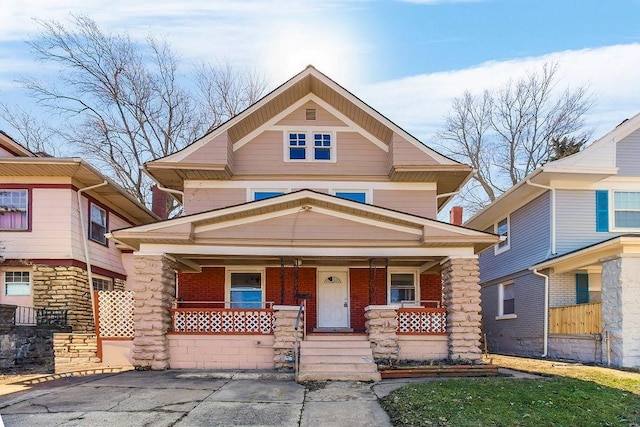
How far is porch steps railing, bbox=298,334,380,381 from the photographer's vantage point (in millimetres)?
10594

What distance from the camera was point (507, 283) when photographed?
18.9 metres

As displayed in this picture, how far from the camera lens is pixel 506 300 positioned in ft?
62.6

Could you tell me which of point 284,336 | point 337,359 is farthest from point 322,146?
point 337,359

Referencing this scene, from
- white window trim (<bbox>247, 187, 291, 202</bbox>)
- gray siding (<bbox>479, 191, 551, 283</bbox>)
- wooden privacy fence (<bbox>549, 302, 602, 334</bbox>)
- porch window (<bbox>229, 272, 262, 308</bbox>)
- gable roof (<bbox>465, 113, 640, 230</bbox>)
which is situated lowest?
wooden privacy fence (<bbox>549, 302, 602, 334</bbox>)

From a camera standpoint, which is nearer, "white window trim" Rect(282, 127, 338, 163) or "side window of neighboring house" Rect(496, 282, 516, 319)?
"white window trim" Rect(282, 127, 338, 163)

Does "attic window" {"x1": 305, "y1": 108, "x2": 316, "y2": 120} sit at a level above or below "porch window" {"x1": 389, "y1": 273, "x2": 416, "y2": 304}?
above

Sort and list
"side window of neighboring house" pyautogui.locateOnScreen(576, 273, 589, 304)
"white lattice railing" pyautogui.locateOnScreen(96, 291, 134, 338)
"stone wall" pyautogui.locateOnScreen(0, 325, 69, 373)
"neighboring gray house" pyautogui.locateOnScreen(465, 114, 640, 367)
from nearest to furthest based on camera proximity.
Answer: "neighboring gray house" pyautogui.locateOnScreen(465, 114, 640, 367)
"stone wall" pyautogui.locateOnScreen(0, 325, 69, 373)
"white lattice railing" pyautogui.locateOnScreen(96, 291, 134, 338)
"side window of neighboring house" pyautogui.locateOnScreen(576, 273, 589, 304)

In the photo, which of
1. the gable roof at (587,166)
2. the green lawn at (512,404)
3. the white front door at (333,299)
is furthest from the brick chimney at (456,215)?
the green lawn at (512,404)

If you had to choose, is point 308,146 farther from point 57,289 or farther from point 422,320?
point 57,289

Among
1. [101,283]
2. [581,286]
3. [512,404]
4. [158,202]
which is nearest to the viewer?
[512,404]

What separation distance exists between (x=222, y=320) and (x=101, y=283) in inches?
281

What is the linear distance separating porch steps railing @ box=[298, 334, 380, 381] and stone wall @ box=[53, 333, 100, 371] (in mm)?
5810

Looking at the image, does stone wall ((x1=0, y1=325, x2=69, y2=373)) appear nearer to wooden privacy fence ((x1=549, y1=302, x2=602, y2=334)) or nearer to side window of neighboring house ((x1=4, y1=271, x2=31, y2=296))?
side window of neighboring house ((x1=4, y1=271, x2=31, y2=296))

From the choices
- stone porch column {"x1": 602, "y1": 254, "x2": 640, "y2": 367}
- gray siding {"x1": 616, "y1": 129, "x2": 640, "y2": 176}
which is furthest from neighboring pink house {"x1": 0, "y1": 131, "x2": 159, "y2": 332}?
gray siding {"x1": 616, "y1": 129, "x2": 640, "y2": 176}
